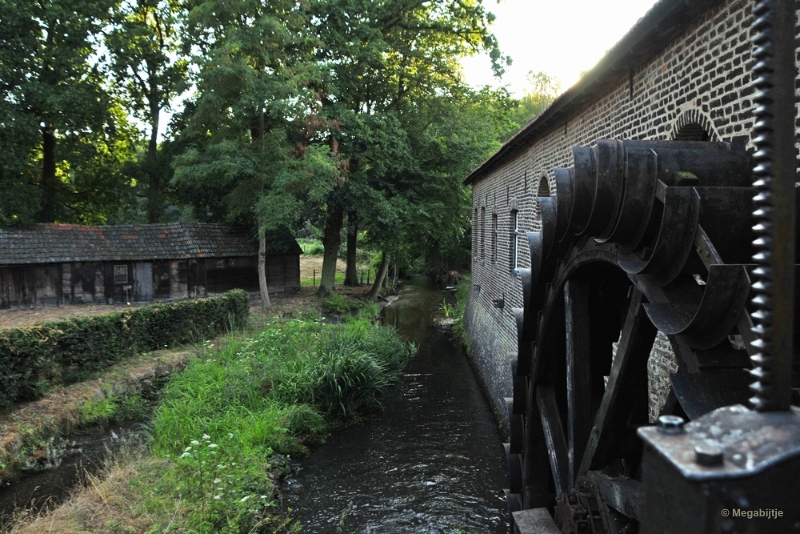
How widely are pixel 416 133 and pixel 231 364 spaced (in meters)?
12.4

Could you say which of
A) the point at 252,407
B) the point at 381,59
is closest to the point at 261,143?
the point at 381,59

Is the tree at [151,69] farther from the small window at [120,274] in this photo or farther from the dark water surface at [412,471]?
the dark water surface at [412,471]

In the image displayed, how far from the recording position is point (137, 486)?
6133mm

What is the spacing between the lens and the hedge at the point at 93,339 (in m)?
8.78

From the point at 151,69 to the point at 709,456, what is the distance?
83.5 ft

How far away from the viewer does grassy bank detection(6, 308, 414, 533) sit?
18.6 ft

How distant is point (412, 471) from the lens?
316 inches

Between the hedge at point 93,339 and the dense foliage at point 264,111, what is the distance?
4.02m

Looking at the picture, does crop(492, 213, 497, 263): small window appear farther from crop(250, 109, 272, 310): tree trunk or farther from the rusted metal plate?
the rusted metal plate

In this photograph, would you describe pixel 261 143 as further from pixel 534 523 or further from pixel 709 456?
pixel 709 456

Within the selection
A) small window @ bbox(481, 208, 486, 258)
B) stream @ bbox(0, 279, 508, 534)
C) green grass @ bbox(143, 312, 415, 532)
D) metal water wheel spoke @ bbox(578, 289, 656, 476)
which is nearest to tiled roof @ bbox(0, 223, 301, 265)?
green grass @ bbox(143, 312, 415, 532)

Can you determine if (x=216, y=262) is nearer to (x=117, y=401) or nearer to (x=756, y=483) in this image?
(x=117, y=401)

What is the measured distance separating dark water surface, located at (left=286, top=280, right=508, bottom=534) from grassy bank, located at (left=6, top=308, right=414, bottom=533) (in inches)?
18.1

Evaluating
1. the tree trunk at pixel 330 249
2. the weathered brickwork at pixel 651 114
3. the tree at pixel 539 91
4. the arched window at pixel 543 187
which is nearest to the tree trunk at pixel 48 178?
the tree trunk at pixel 330 249
